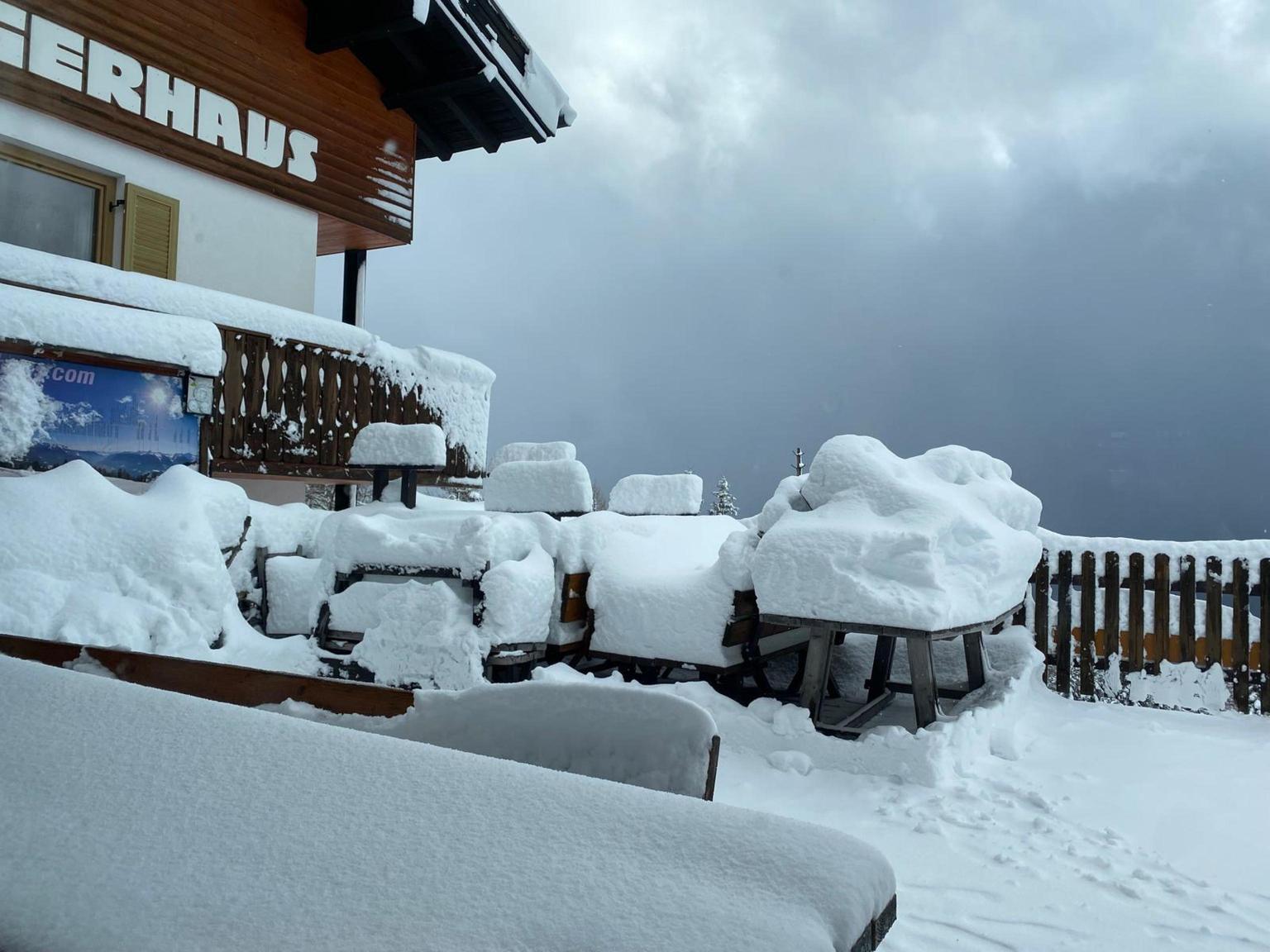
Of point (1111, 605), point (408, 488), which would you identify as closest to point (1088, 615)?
point (1111, 605)

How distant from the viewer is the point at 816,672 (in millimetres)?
5445

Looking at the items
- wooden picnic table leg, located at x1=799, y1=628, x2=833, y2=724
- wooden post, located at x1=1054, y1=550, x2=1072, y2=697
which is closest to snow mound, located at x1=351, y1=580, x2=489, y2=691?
wooden picnic table leg, located at x1=799, y1=628, x2=833, y2=724

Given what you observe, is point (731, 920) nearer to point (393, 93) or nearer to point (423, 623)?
point (423, 623)

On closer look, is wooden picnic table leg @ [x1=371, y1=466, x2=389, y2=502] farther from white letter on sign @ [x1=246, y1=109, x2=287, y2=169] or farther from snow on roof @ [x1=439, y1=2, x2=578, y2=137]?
snow on roof @ [x1=439, y1=2, x2=578, y2=137]

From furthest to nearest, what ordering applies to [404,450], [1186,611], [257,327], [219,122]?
[219,122] < [257,327] < [1186,611] < [404,450]

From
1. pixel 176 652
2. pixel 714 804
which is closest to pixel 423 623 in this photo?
pixel 176 652

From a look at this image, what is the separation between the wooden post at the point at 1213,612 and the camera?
7703 millimetres

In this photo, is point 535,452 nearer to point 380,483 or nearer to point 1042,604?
point 380,483

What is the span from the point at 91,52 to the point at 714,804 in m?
11.7

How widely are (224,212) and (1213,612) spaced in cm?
1213

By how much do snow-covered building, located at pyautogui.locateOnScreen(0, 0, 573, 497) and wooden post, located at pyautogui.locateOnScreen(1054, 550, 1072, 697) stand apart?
25.0 feet

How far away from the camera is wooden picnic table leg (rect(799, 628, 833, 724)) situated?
539 cm

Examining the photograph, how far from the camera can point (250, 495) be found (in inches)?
450

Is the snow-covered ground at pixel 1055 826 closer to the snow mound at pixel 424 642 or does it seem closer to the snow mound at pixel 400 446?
the snow mound at pixel 424 642
